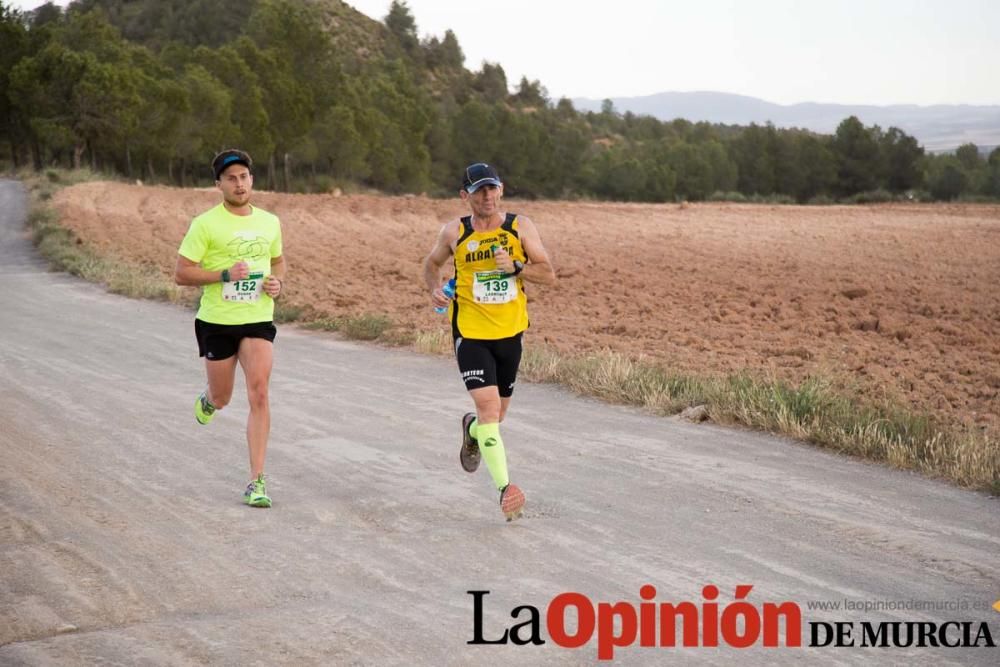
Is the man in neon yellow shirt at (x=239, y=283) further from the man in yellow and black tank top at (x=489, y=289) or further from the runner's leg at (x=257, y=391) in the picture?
the man in yellow and black tank top at (x=489, y=289)

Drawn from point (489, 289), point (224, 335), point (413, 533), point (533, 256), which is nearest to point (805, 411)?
point (533, 256)

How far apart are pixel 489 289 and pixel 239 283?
5.16 feet

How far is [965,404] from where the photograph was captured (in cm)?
1174

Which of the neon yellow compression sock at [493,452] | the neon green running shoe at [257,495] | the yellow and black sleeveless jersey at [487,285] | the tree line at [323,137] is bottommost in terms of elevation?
the neon green running shoe at [257,495]

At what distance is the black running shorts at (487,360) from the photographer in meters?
7.25

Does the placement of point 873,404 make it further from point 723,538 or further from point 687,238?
point 687,238

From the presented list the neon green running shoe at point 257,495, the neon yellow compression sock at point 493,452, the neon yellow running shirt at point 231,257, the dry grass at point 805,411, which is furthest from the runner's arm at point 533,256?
the dry grass at point 805,411

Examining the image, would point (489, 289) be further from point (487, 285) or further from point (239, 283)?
point (239, 283)

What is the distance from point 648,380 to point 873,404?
2.07 metres

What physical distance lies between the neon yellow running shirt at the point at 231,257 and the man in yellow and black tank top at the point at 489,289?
115cm

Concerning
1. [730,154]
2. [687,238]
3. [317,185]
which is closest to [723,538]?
[687,238]

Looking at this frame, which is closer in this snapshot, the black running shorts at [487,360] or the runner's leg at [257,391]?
the black running shorts at [487,360]

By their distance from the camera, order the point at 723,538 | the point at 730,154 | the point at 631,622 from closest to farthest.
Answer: the point at 631,622 < the point at 723,538 < the point at 730,154

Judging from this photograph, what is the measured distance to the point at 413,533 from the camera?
22.3ft
